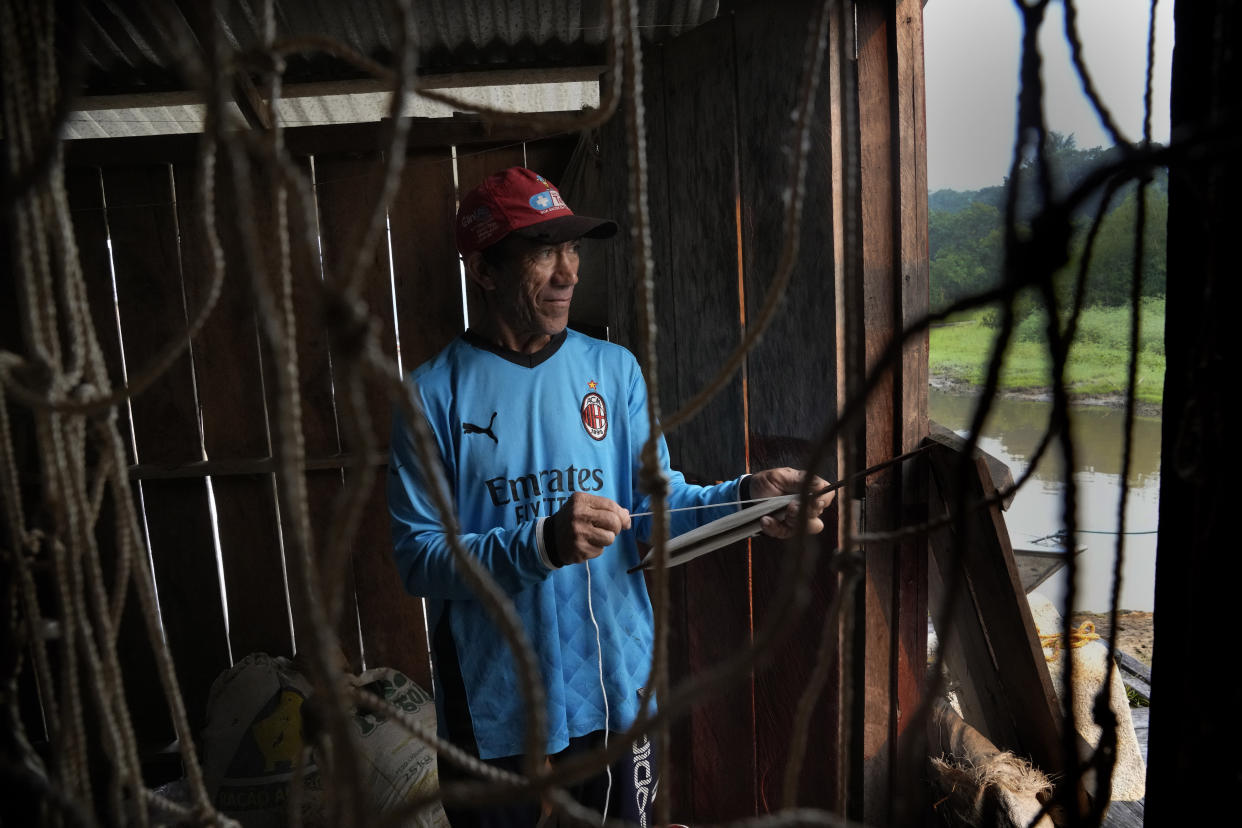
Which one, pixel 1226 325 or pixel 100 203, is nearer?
pixel 1226 325

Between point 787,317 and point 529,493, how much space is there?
73 centimetres

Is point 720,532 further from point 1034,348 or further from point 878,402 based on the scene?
point 1034,348

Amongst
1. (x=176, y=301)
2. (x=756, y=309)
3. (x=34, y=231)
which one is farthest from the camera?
(x=176, y=301)

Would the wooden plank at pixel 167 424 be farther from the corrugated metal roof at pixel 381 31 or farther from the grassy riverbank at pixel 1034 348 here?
the grassy riverbank at pixel 1034 348

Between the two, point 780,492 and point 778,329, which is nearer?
point 780,492

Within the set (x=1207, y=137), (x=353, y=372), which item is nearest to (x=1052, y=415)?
(x=1207, y=137)

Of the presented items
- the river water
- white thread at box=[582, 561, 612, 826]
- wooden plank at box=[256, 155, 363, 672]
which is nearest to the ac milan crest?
white thread at box=[582, 561, 612, 826]

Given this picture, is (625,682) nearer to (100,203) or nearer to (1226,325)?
(1226,325)

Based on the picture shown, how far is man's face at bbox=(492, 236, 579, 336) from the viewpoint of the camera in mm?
1585

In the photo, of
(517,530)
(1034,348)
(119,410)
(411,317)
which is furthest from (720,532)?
(119,410)

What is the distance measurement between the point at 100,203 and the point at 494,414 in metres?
2.14

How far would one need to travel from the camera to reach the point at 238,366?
2865 mm

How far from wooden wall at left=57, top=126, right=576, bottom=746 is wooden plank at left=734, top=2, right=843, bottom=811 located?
1.17m

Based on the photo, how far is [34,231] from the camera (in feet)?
1.98
